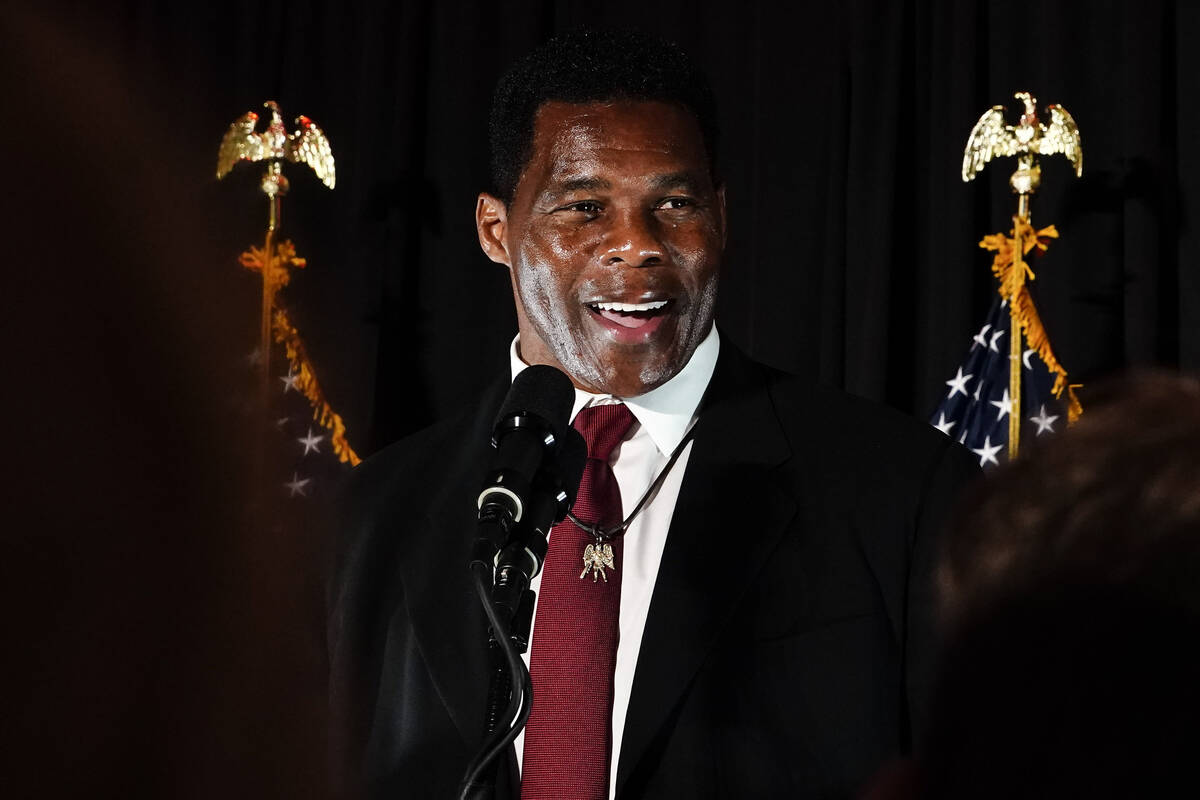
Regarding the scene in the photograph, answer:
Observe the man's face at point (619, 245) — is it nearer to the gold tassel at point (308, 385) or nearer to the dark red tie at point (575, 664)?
the dark red tie at point (575, 664)

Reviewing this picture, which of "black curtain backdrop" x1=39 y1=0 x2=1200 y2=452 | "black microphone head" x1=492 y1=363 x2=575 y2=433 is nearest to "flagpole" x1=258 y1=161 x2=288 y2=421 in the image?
"black curtain backdrop" x1=39 y1=0 x2=1200 y2=452

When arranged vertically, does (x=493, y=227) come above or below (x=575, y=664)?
above

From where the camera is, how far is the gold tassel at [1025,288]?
288 centimetres

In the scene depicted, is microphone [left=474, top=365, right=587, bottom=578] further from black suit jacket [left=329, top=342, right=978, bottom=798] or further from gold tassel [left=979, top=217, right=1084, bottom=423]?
gold tassel [left=979, top=217, right=1084, bottom=423]

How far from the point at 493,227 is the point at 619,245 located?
32 centimetres

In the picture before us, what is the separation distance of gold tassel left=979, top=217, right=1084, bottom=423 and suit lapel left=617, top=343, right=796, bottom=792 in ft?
3.89

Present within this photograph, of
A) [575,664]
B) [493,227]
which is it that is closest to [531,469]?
[575,664]

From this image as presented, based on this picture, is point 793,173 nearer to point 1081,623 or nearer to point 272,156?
point 272,156

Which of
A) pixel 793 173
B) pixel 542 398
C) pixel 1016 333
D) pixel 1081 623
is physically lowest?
pixel 1081 623

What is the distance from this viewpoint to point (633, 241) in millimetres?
1901

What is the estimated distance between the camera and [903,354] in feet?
11.0

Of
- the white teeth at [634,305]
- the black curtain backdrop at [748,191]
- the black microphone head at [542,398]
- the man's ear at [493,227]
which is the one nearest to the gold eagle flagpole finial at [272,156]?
the black curtain backdrop at [748,191]

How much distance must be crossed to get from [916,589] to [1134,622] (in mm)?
1346

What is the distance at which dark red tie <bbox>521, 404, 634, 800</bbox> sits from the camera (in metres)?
1.59
